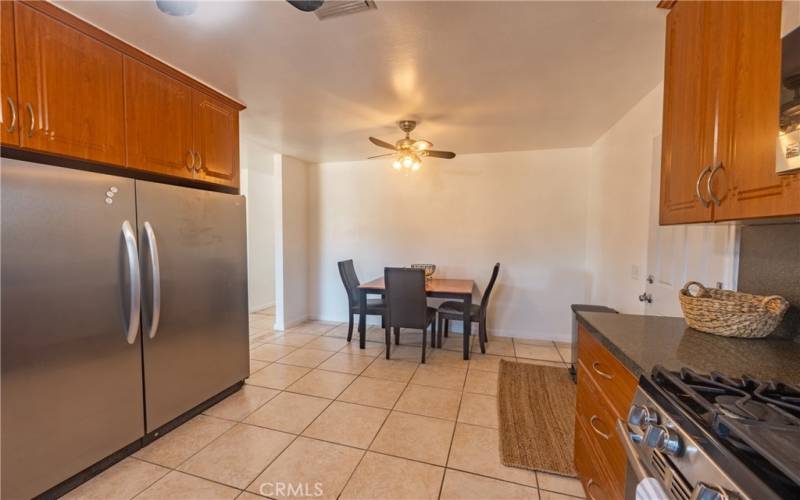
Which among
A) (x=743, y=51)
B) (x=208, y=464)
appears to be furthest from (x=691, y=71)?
(x=208, y=464)

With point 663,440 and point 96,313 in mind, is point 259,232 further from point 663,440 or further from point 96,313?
point 663,440

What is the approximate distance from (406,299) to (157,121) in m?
2.46

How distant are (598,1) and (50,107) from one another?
2.60 m

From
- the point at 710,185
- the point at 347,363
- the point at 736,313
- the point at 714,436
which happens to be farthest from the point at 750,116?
the point at 347,363

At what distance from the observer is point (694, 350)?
1.15 metres

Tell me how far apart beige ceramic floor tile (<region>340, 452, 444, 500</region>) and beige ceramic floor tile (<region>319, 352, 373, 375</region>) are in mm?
1241

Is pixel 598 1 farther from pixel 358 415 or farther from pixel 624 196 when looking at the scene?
pixel 358 415

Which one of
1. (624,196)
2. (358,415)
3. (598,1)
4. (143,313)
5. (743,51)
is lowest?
(358,415)

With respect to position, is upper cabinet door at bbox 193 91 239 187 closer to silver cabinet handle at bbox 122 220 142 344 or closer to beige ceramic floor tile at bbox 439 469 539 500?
silver cabinet handle at bbox 122 220 142 344

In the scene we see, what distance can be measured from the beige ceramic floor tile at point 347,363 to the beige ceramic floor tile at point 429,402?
0.62m

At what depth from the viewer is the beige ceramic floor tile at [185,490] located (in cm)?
160

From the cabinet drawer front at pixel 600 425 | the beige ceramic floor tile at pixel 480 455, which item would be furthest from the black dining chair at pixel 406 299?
the cabinet drawer front at pixel 600 425

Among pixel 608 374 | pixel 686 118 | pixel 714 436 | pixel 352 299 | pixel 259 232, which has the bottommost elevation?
pixel 352 299

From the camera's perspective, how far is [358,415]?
2.34 meters
